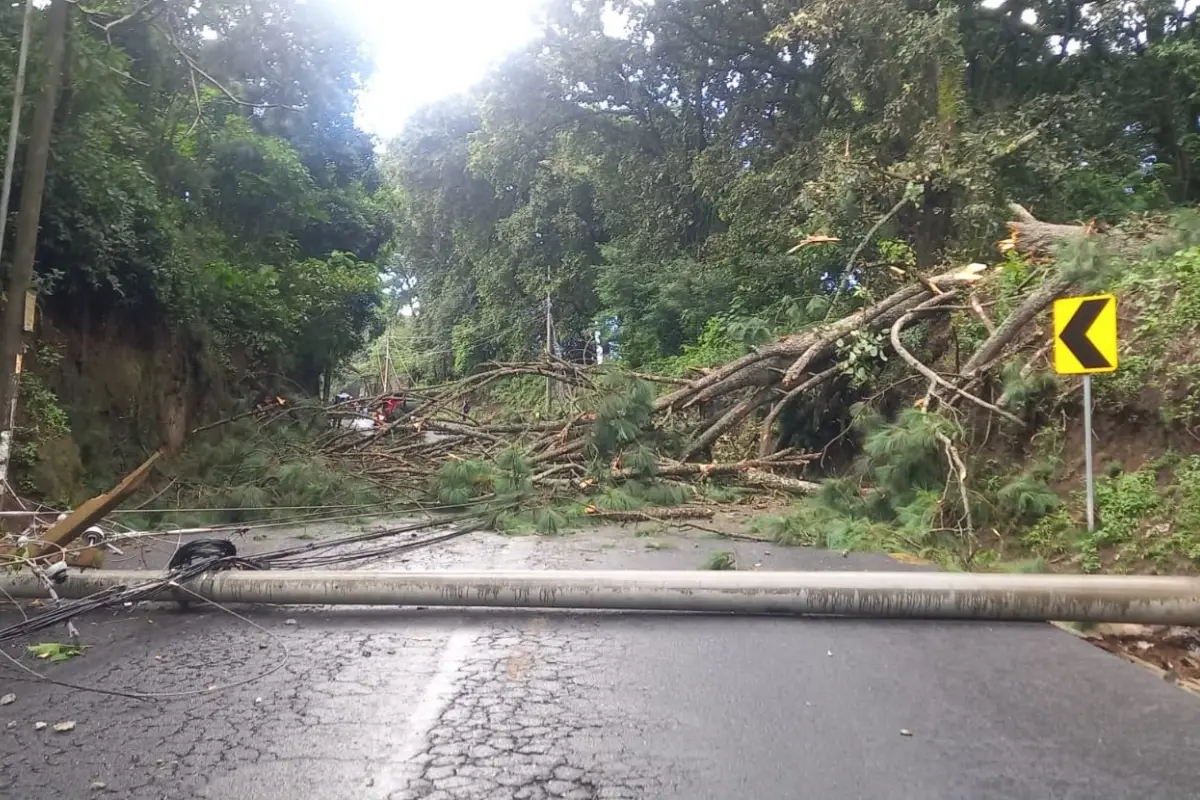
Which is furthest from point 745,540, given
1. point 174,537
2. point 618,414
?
point 174,537

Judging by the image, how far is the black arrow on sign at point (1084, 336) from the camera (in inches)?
264

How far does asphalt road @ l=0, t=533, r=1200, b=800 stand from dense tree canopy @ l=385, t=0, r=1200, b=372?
881 centimetres

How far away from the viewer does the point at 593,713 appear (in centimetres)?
390

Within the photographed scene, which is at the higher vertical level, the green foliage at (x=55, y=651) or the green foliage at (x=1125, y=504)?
the green foliage at (x=1125, y=504)

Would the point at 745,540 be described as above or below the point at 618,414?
below

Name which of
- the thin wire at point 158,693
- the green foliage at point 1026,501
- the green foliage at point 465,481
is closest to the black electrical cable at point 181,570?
the thin wire at point 158,693

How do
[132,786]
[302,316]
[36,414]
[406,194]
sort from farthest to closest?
[406,194], [302,316], [36,414], [132,786]

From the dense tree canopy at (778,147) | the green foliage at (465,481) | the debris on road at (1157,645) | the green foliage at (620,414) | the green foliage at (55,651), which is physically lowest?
the debris on road at (1157,645)

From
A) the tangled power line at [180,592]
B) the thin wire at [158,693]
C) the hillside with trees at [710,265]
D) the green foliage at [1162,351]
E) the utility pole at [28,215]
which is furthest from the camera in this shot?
the hillside with trees at [710,265]

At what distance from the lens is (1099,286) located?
28.7ft

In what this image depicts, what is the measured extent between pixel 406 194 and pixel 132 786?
2945 cm

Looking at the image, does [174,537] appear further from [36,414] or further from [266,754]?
[266,754]

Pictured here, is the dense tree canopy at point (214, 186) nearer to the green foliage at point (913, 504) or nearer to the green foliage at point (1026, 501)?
the green foliage at point (913, 504)

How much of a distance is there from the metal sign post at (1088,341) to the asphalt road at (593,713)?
7.20 ft
